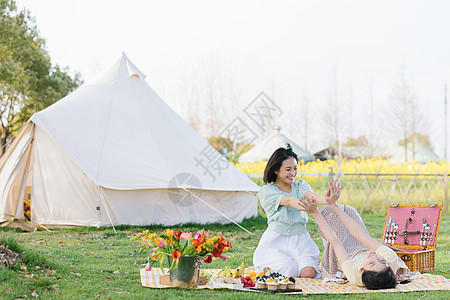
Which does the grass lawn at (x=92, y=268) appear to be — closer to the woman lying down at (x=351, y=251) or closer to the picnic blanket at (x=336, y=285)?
the picnic blanket at (x=336, y=285)

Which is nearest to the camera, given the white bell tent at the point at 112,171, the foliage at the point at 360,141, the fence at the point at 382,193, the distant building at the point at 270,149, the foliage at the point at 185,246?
the foliage at the point at 185,246

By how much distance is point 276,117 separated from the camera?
25641 millimetres

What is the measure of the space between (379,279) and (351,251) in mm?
538

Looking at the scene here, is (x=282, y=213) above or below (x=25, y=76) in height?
below

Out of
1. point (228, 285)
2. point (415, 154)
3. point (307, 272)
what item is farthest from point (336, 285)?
point (415, 154)

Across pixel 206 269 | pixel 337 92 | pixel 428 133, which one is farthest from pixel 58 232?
pixel 428 133

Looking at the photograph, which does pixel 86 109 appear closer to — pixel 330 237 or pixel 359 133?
pixel 330 237

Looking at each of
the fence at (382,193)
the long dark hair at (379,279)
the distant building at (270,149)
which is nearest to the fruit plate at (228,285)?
the long dark hair at (379,279)

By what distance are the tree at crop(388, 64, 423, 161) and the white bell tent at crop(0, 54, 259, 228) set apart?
14505 millimetres

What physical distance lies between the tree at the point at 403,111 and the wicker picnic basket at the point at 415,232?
1687 cm

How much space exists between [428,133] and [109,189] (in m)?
21.7

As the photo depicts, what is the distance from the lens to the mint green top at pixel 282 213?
4707 millimetres

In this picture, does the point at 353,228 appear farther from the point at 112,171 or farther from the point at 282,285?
the point at 112,171

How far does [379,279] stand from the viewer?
4141 mm
